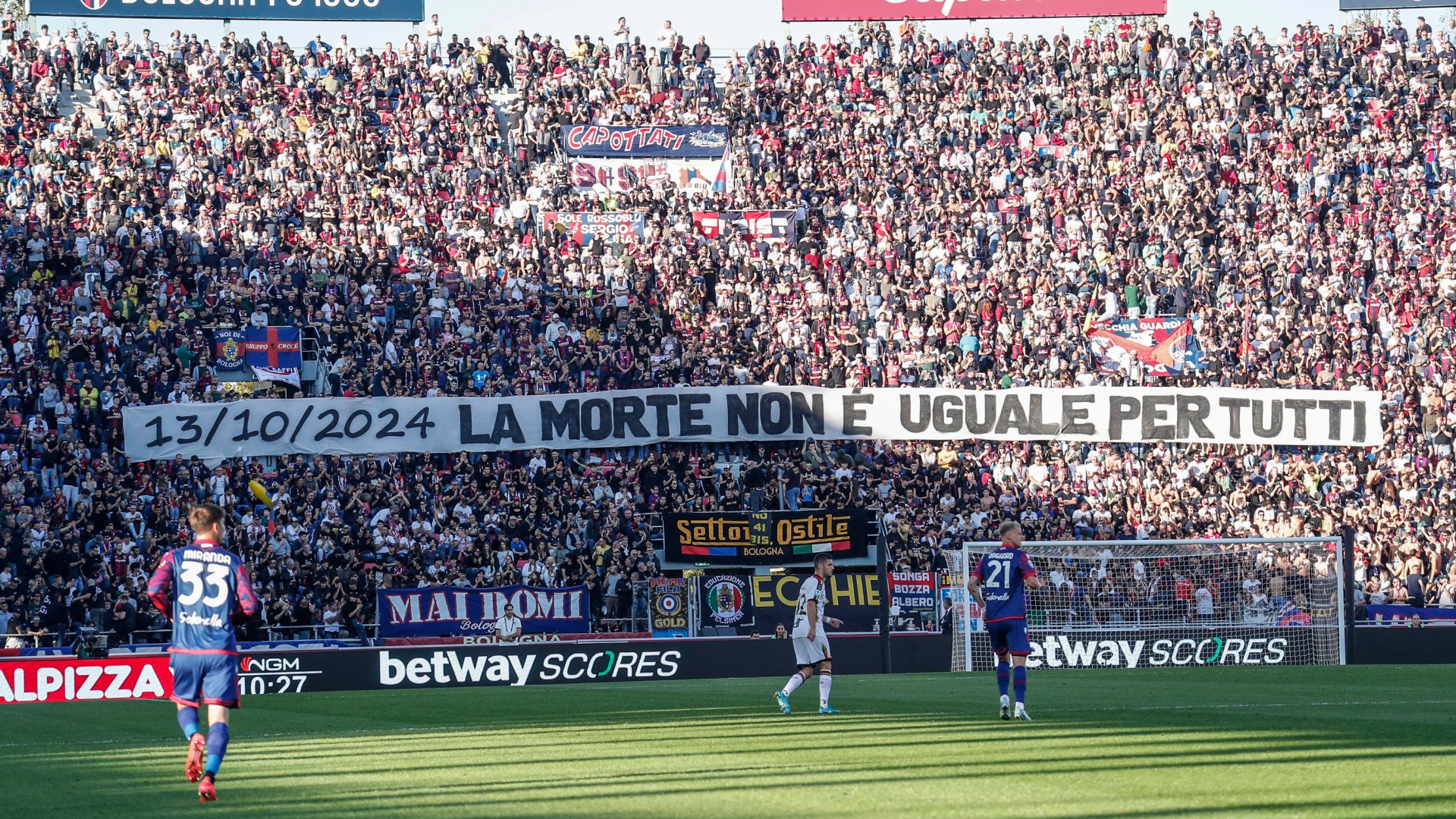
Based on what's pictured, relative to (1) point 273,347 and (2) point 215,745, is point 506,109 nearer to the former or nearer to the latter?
(1) point 273,347

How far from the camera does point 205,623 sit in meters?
10.7

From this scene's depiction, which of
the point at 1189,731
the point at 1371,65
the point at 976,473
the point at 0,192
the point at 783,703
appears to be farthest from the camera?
the point at 1371,65

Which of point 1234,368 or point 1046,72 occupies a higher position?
point 1046,72

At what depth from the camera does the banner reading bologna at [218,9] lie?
48.8m

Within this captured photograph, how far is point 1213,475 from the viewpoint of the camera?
3828cm

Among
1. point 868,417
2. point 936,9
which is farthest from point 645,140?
point 868,417

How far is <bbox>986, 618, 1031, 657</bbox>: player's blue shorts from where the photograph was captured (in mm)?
15812

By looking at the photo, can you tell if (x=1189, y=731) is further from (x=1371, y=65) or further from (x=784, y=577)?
(x=1371, y=65)

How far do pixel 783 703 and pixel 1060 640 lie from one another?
12.8 m

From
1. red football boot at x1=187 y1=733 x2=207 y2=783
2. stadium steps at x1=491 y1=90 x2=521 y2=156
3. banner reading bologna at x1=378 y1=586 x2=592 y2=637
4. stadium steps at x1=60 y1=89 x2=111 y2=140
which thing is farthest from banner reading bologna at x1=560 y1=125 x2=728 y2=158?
red football boot at x1=187 y1=733 x2=207 y2=783

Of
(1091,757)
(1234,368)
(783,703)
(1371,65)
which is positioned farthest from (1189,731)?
(1371,65)

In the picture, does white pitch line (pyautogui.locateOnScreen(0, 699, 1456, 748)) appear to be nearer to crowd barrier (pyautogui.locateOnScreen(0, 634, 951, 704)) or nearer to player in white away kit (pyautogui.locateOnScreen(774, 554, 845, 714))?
player in white away kit (pyautogui.locateOnScreen(774, 554, 845, 714))

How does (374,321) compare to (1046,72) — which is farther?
(1046,72)

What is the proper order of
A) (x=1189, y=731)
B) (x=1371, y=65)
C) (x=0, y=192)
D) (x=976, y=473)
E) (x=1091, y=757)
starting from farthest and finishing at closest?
1. (x=1371, y=65)
2. (x=0, y=192)
3. (x=976, y=473)
4. (x=1189, y=731)
5. (x=1091, y=757)
